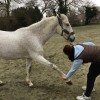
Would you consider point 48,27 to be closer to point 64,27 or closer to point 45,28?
point 45,28

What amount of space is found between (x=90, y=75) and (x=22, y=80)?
8.11ft

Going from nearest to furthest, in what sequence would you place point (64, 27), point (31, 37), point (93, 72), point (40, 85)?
point (93, 72) → point (31, 37) → point (64, 27) → point (40, 85)

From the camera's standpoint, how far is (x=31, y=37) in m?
6.28

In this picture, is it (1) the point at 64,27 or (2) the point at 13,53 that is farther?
(1) the point at 64,27

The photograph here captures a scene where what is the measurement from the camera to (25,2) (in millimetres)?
41281

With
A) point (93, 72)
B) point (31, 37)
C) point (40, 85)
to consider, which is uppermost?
point (31, 37)

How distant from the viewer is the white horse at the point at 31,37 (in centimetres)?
624

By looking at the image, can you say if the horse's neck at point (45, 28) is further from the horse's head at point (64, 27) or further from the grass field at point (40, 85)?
the grass field at point (40, 85)

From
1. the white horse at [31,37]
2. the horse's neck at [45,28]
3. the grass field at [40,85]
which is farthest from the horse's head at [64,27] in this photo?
the grass field at [40,85]

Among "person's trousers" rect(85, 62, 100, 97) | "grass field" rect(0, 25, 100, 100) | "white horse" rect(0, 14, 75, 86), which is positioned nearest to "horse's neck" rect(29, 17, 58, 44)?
"white horse" rect(0, 14, 75, 86)

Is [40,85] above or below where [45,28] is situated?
below


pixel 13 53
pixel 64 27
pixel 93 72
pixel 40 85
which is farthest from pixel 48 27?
pixel 93 72

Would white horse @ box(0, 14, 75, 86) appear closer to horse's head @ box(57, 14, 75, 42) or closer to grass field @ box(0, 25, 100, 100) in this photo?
horse's head @ box(57, 14, 75, 42)

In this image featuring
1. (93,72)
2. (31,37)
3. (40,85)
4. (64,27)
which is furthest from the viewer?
(40,85)
